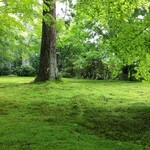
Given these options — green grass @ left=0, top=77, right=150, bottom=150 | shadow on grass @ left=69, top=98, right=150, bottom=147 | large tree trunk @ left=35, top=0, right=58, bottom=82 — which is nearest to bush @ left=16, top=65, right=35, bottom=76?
large tree trunk @ left=35, top=0, right=58, bottom=82

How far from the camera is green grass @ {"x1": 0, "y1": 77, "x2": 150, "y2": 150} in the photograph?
4.48 metres

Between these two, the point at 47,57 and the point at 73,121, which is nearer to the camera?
the point at 73,121

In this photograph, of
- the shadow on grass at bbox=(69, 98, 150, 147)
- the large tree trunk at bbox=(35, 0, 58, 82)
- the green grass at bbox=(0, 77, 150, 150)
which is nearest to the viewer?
the green grass at bbox=(0, 77, 150, 150)

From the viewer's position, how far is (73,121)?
5.87 m

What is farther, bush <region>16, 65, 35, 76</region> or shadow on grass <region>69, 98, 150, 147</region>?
bush <region>16, 65, 35, 76</region>

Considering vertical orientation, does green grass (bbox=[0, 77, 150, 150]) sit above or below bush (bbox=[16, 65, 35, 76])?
below

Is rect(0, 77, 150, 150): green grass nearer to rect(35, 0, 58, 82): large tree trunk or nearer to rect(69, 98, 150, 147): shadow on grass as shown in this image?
rect(69, 98, 150, 147): shadow on grass

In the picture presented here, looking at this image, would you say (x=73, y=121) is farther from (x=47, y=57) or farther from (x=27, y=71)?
(x=27, y=71)

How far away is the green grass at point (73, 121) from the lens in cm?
448

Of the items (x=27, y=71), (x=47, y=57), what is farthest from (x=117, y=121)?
(x=27, y=71)

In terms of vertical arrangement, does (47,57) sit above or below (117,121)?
above

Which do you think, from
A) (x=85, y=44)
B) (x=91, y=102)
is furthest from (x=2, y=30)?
(x=85, y=44)

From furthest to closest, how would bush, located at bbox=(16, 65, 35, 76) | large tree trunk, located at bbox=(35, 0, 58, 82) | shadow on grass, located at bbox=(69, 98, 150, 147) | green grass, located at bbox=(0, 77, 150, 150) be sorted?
bush, located at bbox=(16, 65, 35, 76)
large tree trunk, located at bbox=(35, 0, 58, 82)
shadow on grass, located at bbox=(69, 98, 150, 147)
green grass, located at bbox=(0, 77, 150, 150)

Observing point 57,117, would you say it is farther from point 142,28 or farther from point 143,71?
point 142,28
